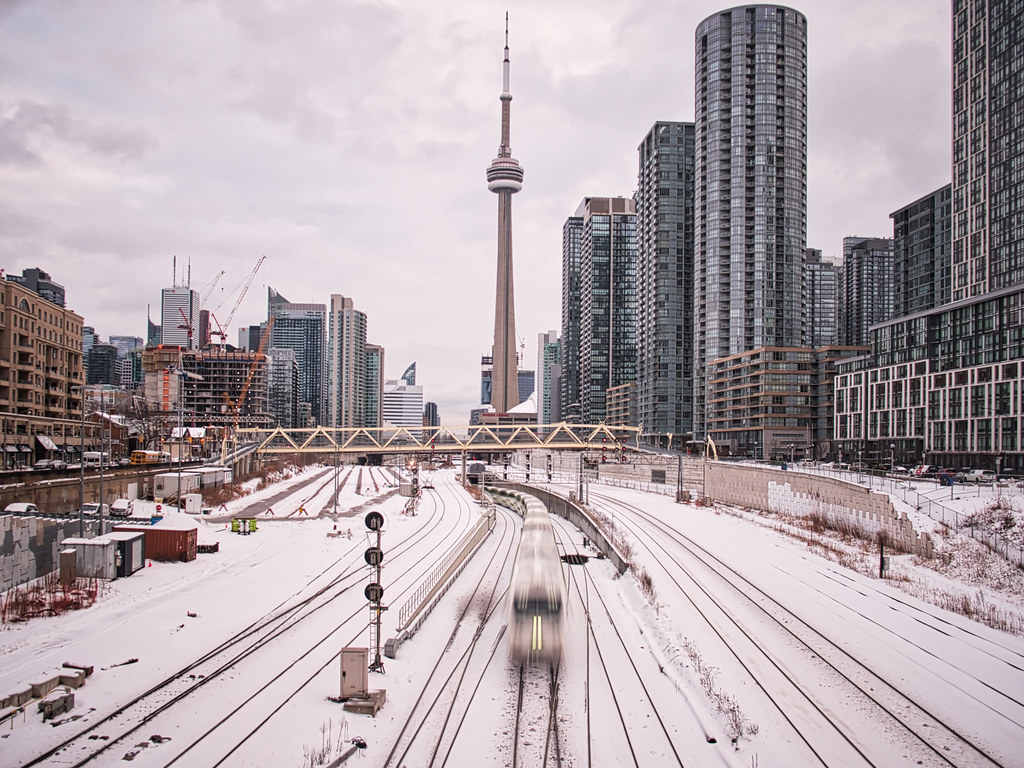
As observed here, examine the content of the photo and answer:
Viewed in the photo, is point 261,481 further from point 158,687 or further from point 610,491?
point 158,687

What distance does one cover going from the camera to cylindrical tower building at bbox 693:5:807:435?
159125 millimetres

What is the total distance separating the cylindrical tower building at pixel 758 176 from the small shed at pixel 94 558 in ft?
476

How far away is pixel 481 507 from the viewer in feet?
263

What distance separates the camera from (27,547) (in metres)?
30.2

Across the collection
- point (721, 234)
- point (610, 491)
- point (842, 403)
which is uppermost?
point (721, 234)

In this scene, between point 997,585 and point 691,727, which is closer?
point 691,727

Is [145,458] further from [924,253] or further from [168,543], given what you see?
[924,253]

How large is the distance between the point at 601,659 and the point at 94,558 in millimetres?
23456

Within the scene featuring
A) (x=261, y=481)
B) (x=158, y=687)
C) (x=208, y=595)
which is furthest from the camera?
(x=261, y=481)

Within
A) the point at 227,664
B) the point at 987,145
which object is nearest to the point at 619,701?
the point at 227,664

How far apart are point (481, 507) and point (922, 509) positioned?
45673mm

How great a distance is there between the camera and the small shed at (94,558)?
3161cm

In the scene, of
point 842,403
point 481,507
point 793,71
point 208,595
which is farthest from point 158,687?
point 793,71

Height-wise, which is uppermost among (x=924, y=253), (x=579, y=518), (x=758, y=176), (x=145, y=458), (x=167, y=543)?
(x=758, y=176)
